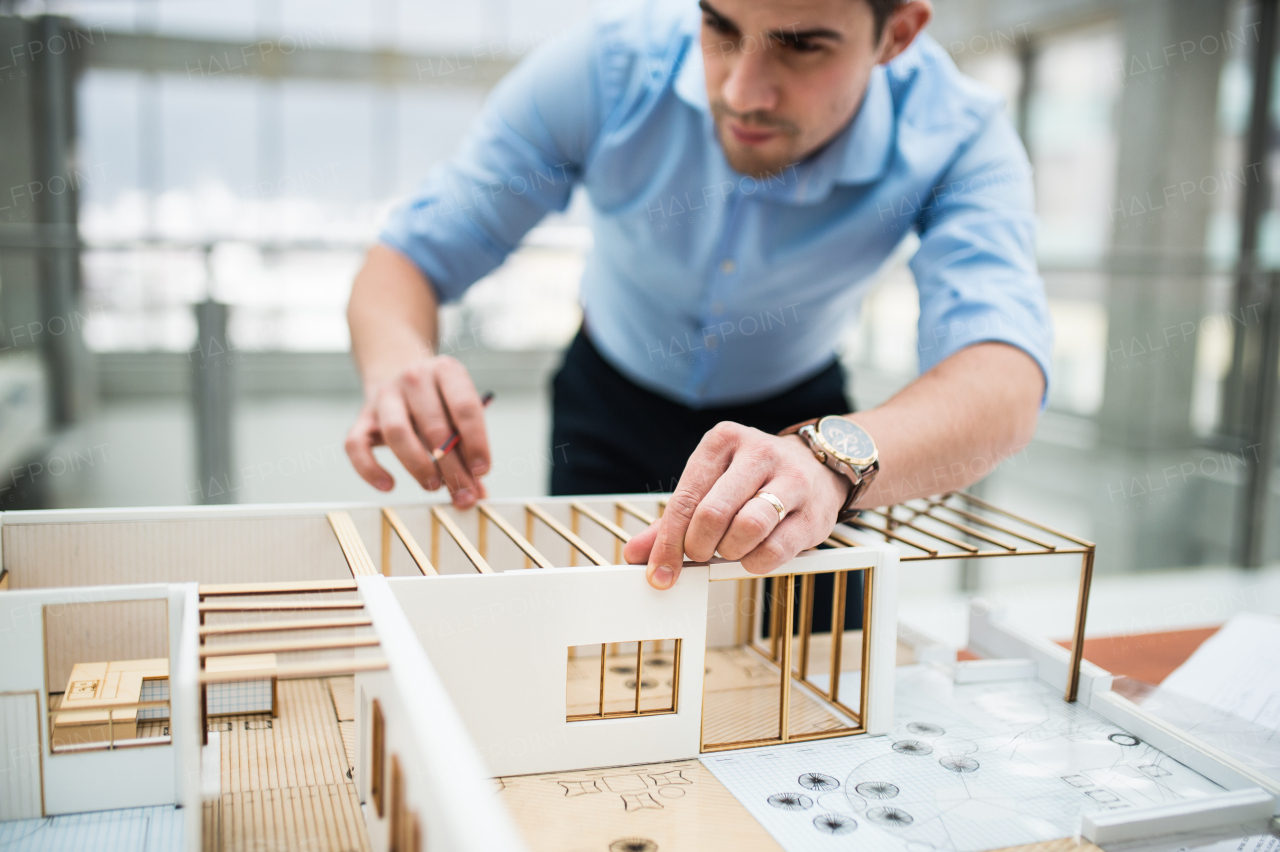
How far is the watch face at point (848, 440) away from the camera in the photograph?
0.90 metres

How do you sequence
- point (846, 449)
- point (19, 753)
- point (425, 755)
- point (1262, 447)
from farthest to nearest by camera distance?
point (1262, 447), point (846, 449), point (19, 753), point (425, 755)

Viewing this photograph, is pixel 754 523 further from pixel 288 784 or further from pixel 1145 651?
pixel 1145 651

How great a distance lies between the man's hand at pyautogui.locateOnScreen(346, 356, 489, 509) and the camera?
102 centimetres

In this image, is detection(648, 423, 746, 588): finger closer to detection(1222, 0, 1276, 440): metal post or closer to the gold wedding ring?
the gold wedding ring

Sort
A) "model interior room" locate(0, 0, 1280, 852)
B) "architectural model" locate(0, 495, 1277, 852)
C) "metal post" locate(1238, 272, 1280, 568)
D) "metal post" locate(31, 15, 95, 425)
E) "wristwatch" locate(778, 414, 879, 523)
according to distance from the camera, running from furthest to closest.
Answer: "metal post" locate(1238, 272, 1280, 568) < "metal post" locate(31, 15, 95, 425) < "wristwatch" locate(778, 414, 879, 523) < "model interior room" locate(0, 0, 1280, 852) < "architectural model" locate(0, 495, 1277, 852)

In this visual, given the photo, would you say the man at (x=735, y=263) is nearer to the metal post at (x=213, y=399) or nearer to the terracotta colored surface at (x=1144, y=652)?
the terracotta colored surface at (x=1144, y=652)

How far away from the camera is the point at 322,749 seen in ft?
2.67

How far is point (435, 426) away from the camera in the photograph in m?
1.02

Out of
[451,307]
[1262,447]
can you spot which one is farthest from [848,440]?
[1262,447]

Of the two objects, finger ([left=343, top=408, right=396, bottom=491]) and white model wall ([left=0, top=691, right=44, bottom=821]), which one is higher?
finger ([left=343, top=408, right=396, bottom=491])

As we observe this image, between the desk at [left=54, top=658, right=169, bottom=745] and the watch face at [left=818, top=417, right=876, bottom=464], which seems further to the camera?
the watch face at [left=818, top=417, right=876, bottom=464]

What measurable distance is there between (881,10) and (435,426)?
26.9 inches

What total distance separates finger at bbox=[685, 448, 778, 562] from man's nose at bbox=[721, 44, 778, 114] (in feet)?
1.49

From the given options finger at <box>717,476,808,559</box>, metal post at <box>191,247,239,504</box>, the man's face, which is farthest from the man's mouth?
metal post at <box>191,247,239,504</box>
